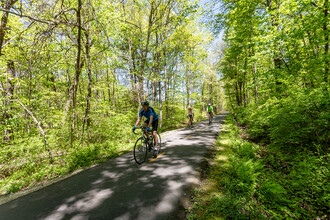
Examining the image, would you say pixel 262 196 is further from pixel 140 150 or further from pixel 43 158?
pixel 43 158

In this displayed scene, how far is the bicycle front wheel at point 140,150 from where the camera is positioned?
16.4ft

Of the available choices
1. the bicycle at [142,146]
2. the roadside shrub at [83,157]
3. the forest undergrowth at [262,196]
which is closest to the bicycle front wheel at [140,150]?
the bicycle at [142,146]

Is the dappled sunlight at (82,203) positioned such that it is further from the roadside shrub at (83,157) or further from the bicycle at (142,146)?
the roadside shrub at (83,157)

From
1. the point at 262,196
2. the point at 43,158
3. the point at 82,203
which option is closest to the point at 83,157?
the point at 43,158

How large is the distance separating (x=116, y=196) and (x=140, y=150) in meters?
2.16

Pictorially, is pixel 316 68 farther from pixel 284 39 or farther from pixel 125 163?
pixel 125 163

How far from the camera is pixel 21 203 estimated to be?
3193mm

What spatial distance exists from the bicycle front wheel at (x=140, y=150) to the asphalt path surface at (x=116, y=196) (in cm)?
36

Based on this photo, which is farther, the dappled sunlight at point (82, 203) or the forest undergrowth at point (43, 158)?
the forest undergrowth at point (43, 158)

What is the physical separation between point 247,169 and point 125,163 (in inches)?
159

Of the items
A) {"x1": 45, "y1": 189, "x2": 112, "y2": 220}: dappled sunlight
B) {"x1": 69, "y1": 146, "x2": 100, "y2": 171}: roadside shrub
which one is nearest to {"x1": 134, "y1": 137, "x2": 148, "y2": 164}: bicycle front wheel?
{"x1": 45, "y1": 189, "x2": 112, "y2": 220}: dappled sunlight

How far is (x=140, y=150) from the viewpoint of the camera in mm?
5172

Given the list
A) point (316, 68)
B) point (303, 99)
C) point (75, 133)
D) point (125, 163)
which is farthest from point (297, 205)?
point (75, 133)

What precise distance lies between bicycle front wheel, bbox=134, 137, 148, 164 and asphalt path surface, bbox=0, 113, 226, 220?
0.36 meters
